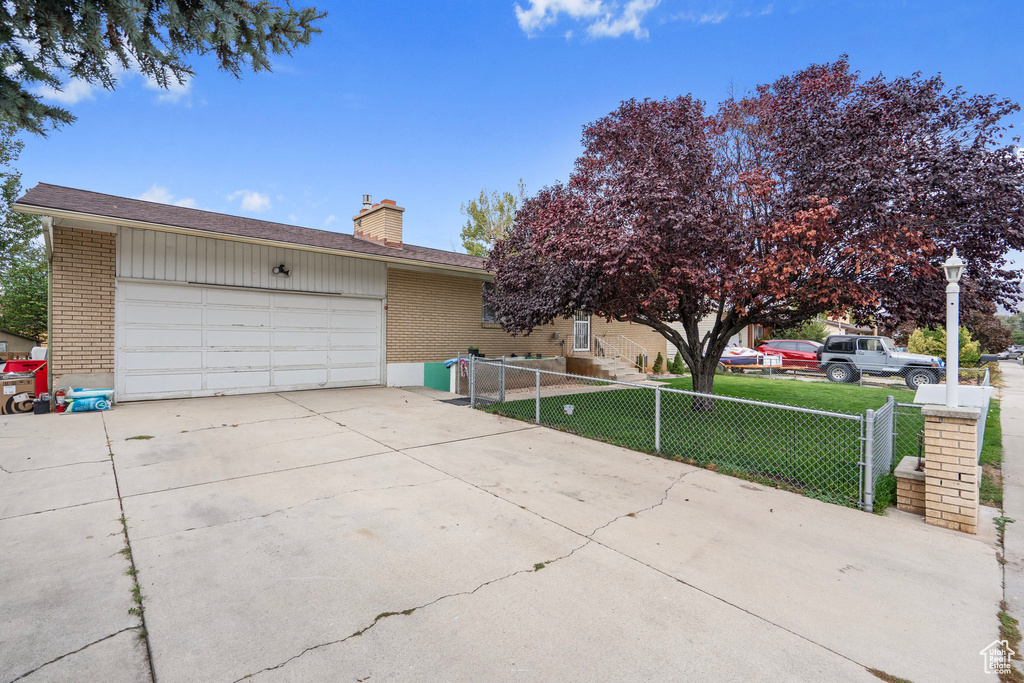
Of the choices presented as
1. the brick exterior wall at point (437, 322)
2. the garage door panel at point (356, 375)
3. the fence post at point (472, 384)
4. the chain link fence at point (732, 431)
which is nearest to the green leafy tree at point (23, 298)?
the garage door panel at point (356, 375)

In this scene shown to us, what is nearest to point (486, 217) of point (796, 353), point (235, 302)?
point (796, 353)

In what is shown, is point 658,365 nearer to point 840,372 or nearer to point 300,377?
point 840,372

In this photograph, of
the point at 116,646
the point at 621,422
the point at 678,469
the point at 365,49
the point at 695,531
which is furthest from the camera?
the point at 365,49

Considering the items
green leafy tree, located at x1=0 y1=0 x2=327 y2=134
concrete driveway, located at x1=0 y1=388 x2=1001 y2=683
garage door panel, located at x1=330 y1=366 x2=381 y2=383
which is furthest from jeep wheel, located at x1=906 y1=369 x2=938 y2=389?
green leafy tree, located at x1=0 y1=0 x2=327 y2=134

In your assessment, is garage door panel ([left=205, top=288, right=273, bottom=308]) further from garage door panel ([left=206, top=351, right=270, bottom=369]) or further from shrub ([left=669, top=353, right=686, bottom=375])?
shrub ([left=669, top=353, right=686, bottom=375])

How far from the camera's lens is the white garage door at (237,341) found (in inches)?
352

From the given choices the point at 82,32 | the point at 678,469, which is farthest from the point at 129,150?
the point at 678,469

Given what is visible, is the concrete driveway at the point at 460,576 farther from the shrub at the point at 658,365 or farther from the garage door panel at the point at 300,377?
the shrub at the point at 658,365

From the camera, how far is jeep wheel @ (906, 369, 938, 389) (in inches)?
563

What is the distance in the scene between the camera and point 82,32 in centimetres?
245

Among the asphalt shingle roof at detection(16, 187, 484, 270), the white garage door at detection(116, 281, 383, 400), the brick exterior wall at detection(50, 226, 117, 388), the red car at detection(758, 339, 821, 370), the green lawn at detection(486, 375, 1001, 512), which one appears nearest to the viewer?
the green lawn at detection(486, 375, 1001, 512)

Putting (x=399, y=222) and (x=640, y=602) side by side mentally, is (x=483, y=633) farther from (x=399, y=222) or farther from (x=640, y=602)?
(x=399, y=222)

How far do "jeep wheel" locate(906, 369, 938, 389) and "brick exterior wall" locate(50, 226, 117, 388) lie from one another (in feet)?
67.9

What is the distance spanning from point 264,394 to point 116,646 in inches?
346
